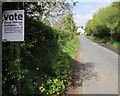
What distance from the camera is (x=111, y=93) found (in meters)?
4.86

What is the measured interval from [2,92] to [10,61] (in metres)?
0.68

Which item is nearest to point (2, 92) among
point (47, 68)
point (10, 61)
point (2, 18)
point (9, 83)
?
point (9, 83)

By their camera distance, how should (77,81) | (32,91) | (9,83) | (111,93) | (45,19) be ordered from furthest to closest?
(45,19)
(77,81)
(111,93)
(32,91)
(9,83)

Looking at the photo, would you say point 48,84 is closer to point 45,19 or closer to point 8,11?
point 8,11

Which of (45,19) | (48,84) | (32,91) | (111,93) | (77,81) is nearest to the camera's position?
(32,91)

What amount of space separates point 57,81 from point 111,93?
6.20 ft

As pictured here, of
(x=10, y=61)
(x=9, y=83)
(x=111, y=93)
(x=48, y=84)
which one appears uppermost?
(x=10, y=61)

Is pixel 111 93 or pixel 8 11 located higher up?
pixel 8 11

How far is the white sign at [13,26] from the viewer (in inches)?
117

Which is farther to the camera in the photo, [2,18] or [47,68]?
[47,68]

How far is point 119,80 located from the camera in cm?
619

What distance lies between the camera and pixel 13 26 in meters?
3.01

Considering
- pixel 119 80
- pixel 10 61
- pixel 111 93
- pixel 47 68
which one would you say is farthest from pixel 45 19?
pixel 10 61

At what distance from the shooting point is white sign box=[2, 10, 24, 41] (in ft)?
9.78
